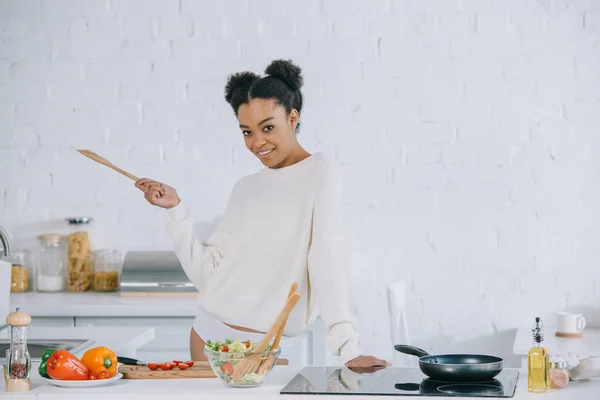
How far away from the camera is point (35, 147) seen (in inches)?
158

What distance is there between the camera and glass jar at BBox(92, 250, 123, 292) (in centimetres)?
388

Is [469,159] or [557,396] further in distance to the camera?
[469,159]

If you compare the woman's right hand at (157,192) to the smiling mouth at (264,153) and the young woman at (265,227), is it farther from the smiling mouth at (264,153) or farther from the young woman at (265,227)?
the smiling mouth at (264,153)

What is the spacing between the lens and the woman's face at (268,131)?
2488mm

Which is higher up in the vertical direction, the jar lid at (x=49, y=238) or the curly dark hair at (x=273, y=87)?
the curly dark hair at (x=273, y=87)

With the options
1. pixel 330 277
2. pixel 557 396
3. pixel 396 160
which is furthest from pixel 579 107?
pixel 557 396

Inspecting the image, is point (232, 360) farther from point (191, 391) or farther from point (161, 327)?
point (161, 327)

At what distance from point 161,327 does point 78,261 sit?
26.1 inches

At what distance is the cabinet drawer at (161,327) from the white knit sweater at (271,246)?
85 cm

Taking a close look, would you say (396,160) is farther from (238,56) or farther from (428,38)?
(238,56)

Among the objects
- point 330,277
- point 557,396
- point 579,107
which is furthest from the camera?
point 579,107

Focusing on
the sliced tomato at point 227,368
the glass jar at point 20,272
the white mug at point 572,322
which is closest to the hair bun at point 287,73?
the sliced tomato at point 227,368

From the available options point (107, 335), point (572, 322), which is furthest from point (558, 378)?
point (572, 322)

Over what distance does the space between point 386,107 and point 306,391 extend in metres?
2.15
